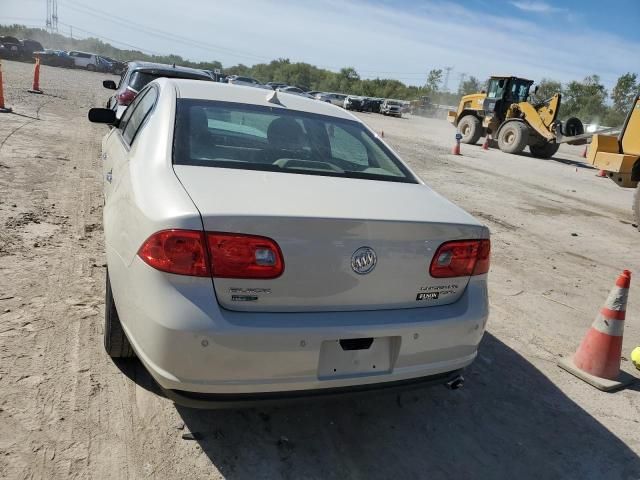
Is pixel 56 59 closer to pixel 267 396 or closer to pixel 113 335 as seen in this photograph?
pixel 113 335

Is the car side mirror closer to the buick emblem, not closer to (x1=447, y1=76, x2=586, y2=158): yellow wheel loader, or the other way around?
the buick emblem

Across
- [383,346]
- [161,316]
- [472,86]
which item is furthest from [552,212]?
[472,86]

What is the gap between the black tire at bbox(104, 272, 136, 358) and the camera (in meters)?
2.84

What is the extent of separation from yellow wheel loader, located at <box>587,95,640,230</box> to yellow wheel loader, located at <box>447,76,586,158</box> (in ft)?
25.4

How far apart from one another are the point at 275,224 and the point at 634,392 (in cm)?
300

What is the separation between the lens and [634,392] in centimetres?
353

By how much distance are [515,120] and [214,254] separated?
67.8 feet

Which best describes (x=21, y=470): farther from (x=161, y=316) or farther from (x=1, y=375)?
(x=161, y=316)

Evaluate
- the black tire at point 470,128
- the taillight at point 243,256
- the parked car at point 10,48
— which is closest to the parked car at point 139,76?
the taillight at point 243,256

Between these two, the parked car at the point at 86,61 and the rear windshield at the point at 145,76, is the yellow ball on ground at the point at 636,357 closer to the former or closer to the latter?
the rear windshield at the point at 145,76

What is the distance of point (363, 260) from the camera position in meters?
2.24

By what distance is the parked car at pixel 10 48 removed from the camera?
4459cm

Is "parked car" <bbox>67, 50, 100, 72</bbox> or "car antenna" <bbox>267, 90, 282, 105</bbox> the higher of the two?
"parked car" <bbox>67, 50, 100, 72</bbox>

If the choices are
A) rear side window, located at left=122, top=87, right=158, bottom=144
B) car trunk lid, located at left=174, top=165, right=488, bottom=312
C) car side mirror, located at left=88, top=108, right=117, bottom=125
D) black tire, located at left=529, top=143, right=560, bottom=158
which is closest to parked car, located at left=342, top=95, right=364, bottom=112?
black tire, located at left=529, top=143, right=560, bottom=158
